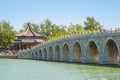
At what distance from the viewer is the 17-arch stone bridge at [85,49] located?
40.3m

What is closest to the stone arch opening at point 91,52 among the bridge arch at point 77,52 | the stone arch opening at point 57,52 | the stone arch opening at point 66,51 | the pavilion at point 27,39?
the bridge arch at point 77,52

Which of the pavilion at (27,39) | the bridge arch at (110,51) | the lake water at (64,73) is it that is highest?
the pavilion at (27,39)

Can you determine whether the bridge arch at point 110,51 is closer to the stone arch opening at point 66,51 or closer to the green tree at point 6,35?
the stone arch opening at point 66,51

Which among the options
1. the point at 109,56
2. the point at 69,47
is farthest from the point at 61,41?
the point at 109,56

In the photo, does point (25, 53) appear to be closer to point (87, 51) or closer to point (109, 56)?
point (87, 51)

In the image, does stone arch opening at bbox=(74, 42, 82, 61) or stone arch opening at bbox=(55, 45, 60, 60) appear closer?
stone arch opening at bbox=(74, 42, 82, 61)

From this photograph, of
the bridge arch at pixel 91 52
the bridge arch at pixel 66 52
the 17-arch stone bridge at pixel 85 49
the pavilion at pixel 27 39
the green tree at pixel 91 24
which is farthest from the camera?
the green tree at pixel 91 24

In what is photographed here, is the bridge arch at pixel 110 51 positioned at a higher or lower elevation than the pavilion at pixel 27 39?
lower

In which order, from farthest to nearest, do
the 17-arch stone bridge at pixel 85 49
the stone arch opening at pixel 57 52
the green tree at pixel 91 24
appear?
the green tree at pixel 91 24 < the stone arch opening at pixel 57 52 < the 17-arch stone bridge at pixel 85 49

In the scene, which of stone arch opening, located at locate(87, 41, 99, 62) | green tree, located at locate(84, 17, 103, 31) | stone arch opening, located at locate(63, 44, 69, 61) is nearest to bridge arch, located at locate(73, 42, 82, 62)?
stone arch opening, located at locate(63, 44, 69, 61)

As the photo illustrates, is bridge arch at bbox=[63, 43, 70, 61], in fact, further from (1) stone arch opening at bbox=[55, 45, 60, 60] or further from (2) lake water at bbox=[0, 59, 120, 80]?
(2) lake water at bbox=[0, 59, 120, 80]

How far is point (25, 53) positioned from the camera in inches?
2778

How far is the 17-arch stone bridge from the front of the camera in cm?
4028

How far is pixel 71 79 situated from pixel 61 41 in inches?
1053
